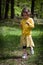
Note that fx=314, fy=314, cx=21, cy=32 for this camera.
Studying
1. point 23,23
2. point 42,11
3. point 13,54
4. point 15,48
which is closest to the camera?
point 23,23

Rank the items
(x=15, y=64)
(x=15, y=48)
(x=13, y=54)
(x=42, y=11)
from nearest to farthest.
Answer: (x=15, y=64), (x=13, y=54), (x=15, y=48), (x=42, y=11)

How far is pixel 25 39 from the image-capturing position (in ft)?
29.0

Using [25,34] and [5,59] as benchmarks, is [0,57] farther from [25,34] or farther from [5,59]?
[25,34]

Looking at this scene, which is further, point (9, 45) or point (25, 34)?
point (9, 45)

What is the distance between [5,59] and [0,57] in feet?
1.23

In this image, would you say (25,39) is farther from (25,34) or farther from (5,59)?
(5,59)

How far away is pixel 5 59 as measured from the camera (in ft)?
28.6

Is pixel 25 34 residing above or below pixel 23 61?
above

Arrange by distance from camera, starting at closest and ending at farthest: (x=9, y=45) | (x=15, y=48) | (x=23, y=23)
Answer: (x=23, y=23), (x=15, y=48), (x=9, y=45)

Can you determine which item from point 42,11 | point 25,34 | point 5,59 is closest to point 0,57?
point 5,59

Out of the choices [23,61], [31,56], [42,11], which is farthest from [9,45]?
[42,11]

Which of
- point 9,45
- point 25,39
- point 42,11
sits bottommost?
point 42,11

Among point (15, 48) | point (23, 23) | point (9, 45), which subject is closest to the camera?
point (23, 23)

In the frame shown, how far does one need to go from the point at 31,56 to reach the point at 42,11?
34.7m
